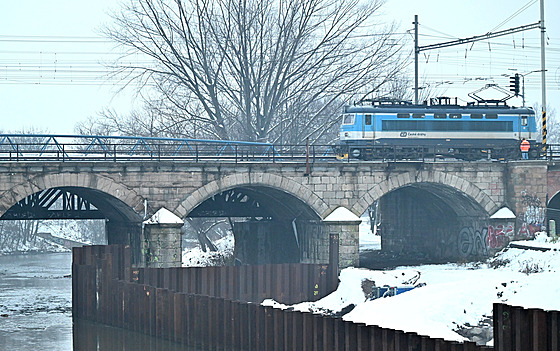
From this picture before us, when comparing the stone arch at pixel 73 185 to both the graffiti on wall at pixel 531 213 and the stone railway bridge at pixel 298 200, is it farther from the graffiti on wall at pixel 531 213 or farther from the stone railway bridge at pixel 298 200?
the graffiti on wall at pixel 531 213

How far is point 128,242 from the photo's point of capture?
1668 inches

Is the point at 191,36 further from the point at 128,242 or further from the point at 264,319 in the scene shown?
the point at 264,319

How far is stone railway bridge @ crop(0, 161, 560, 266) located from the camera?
39188 millimetres

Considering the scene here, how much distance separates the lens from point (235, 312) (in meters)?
25.4

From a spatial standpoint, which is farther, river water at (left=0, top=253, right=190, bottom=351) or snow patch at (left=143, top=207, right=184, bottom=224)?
snow patch at (left=143, top=207, right=184, bottom=224)

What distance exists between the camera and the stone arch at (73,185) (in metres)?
37.1

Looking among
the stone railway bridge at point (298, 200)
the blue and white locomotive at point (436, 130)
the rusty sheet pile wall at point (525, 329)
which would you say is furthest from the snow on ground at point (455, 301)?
the blue and white locomotive at point (436, 130)

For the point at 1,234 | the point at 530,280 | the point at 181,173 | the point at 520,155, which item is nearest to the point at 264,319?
the point at 530,280

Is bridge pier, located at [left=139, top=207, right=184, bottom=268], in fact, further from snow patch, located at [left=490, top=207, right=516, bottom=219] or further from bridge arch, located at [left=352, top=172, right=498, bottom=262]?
snow patch, located at [left=490, top=207, right=516, bottom=219]

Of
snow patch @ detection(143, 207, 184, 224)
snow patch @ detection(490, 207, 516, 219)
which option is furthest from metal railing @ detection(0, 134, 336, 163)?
snow patch @ detection(490, 207, 516, 219)

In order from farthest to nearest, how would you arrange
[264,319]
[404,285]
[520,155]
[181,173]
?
1. [520,155]
2. [181,173]
3. [404,285]
4. [264,319]

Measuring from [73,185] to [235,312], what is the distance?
1508 centimetres

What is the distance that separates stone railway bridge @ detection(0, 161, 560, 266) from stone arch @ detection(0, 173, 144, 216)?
4 centimetres

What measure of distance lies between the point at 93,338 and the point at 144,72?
30.1m
